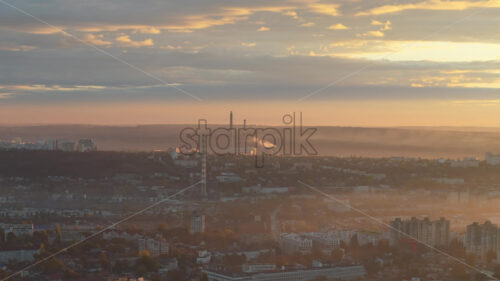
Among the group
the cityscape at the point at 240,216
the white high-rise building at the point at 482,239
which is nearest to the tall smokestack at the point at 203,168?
the cityscape at the point at 240,216

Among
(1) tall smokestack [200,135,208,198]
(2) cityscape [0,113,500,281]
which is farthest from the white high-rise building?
(1) tall smokestack [200,135,208,198]

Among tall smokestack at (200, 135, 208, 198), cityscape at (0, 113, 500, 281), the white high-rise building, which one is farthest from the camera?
tall smokestack at (200, 135, 208, 198)

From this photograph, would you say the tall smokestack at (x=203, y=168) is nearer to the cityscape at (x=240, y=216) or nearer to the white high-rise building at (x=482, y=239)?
the cityscape at (x=240, y=216)

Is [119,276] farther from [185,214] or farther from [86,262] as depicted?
[185,214]

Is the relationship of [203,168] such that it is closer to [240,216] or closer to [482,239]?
[240,216]

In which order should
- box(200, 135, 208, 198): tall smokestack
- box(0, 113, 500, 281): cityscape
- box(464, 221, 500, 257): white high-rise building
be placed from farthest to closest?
box(200, 135, 208, 198): tall smokestack, box(464, 221, 500, 257): white high-rise building, box(0, 113, 500, 281): cityscape

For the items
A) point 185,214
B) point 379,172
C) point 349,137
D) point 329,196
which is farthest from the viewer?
point 349,137

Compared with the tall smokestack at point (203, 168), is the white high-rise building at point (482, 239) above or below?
below

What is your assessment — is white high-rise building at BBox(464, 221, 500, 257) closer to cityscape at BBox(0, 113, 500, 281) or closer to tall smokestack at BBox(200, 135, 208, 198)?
cityscape at BBox(0, 113, 500, 281)

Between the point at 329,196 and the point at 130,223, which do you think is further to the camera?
the point at 329,196

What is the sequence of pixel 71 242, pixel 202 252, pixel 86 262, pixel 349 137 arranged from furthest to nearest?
1. pixel 349 137
2. pixel 71 242
3. pixel 202 252
4. pixel 86 262

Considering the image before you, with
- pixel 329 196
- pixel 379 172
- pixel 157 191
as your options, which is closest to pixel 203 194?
pixel 157 191
